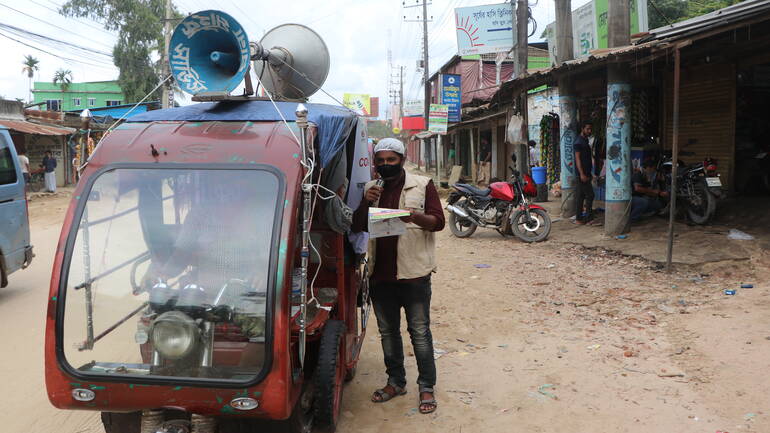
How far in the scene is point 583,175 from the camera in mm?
10586

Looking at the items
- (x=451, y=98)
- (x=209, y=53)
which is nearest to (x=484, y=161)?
(x=451, y=98)

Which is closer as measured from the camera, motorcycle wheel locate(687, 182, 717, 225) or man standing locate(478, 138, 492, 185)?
motorcycle wheel locate(687, 182, 717, 225)

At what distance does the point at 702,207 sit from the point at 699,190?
0.28 meters

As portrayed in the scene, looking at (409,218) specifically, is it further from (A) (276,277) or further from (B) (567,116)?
(B) (567,116)

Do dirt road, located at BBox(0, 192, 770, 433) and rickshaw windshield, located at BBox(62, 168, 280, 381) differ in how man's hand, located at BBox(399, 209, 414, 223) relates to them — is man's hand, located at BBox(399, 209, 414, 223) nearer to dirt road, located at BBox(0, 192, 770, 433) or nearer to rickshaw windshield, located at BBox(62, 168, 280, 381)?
rickshaw windshield, located at BBox(62, 168, 280, 381)

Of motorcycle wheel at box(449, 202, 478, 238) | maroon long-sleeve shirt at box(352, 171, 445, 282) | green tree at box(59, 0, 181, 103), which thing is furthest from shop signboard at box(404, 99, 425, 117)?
maroon long-sleeve shirt at box(352, 171, 445, 282)

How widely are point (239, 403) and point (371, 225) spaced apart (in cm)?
135

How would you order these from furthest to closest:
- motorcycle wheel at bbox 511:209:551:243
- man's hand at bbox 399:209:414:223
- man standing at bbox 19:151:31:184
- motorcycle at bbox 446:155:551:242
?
man standing at bbox 19:151:31:184 < motorcycle at bbox 446:155:551:242 < motorcycle wheel at bbox 511:209:551:243 < man's hand at bbox 399:209:414:223

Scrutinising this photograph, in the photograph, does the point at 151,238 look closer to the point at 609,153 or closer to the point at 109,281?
the point at 109,281

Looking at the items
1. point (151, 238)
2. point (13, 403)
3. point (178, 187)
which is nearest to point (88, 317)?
point (151, 238)

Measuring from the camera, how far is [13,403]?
436 centimetres

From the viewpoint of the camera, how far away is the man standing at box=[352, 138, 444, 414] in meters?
3.97

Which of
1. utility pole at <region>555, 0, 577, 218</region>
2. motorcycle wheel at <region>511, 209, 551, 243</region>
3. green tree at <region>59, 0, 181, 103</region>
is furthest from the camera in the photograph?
green tree at <region>59, 0, 181, 103</region>

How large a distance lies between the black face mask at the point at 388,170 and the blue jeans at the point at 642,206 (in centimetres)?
709
